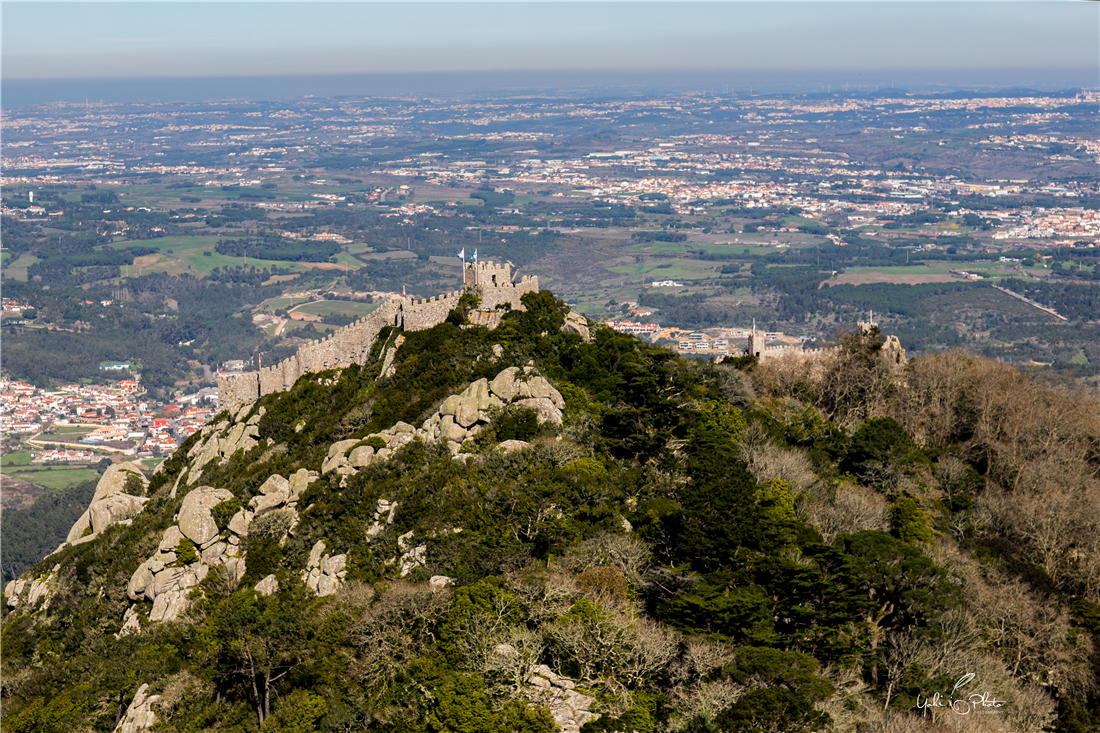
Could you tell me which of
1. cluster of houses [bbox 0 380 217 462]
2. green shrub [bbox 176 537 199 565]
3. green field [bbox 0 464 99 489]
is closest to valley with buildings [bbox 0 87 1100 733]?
green shrub [bbox 176 537 199 565]

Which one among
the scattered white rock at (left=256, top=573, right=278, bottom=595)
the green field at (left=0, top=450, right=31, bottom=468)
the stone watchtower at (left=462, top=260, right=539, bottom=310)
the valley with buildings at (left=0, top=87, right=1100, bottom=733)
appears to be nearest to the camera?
the valley with buildings at (left=0, top=87, right=1100, bottom=733)

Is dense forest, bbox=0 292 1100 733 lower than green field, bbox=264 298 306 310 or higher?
higher

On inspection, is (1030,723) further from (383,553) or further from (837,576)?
(383,553)

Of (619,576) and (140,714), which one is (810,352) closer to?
(619,576)

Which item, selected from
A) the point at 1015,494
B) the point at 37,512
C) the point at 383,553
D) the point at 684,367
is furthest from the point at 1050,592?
the point at 37,512

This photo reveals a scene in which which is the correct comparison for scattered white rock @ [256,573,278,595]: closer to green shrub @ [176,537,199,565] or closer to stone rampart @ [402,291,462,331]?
green shrub @ [176,537,199,565]

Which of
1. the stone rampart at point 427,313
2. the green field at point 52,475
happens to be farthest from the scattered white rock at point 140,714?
the green field at point 52,475

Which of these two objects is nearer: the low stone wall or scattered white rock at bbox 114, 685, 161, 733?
scattered white rock at bbox 114, 685, 161, 733

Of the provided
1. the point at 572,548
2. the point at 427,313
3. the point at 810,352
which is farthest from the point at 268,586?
the point at 810,352
